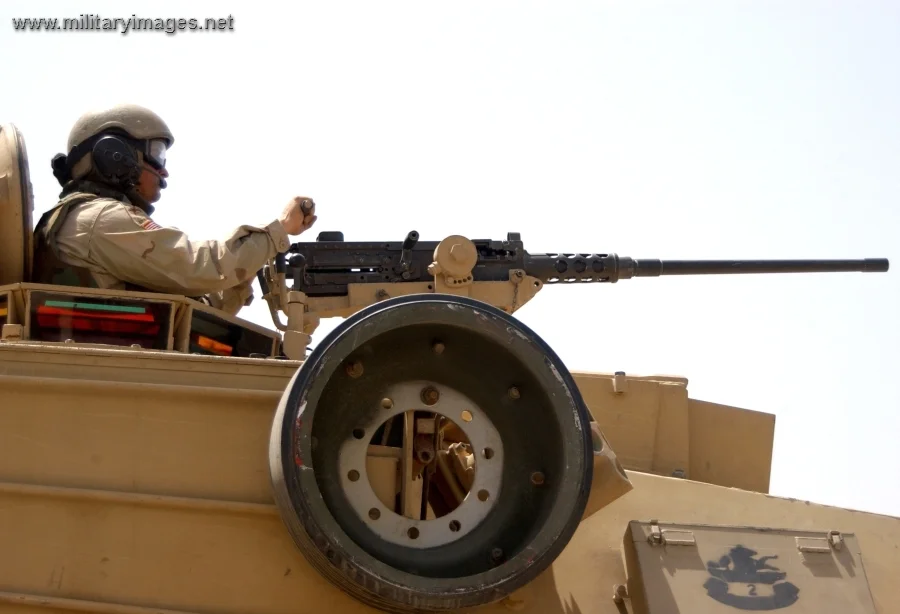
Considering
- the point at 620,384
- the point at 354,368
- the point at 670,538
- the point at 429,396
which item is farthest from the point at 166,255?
the point at 670,538

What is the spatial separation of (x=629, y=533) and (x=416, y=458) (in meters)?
0.70

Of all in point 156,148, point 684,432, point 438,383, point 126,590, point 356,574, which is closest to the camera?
point 356,574

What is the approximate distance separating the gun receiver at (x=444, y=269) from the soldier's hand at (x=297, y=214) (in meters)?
1.32

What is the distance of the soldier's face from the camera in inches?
176

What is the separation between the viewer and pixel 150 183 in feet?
14.8

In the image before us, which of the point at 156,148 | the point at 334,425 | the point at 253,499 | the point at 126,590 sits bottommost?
the point at 126,590

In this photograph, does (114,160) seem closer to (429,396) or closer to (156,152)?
(156,152)

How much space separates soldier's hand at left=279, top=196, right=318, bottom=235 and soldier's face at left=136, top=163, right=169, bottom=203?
655 millimetres

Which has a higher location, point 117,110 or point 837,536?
point 117,110

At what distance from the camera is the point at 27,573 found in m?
2.84

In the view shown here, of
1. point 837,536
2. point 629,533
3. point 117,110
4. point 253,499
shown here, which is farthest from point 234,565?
point 117,110

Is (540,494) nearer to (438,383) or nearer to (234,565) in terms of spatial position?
(438,383)

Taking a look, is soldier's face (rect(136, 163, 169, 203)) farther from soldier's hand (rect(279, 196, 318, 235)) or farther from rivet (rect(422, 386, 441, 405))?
rivet (rect(422, 386, 441, 405))

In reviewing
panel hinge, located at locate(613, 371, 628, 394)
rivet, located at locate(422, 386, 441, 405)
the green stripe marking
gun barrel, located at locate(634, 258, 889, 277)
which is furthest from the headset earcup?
gun barrel, located at locate(634, 258, 889, 277)
